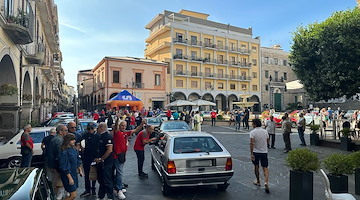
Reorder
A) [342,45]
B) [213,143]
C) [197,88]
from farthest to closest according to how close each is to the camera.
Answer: [197,88] → [342,45] → [213,143]

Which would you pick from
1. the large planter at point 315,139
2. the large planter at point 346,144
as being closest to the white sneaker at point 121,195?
the large planter at point 346,144

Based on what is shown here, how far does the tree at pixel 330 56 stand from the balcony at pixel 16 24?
12.4 meters

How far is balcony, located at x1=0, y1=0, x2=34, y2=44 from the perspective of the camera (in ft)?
33.3

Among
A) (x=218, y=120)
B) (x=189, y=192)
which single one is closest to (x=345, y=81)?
(x=189, y=192)

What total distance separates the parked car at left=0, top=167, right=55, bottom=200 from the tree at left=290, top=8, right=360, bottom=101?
11078 mm

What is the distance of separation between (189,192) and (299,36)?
32.5 feet

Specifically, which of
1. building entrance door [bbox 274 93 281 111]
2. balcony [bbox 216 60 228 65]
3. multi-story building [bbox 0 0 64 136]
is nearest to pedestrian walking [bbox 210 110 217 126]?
multi-story building [bbox 0 0 64 136]

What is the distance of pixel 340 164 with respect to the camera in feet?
16.8

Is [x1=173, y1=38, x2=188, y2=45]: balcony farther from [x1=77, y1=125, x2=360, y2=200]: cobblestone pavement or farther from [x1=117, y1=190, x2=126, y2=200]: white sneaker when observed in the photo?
[x1=117, y1=190, x2=126, y2=200]: white sneaker

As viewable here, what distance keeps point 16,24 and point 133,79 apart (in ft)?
93.6

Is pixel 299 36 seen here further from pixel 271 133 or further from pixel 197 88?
pixel 197 88

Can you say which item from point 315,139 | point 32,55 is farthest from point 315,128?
point 32,55

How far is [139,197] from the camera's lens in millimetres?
5828

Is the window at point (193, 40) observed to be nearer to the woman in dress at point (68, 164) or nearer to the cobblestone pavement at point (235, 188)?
the cobblestone pavement at point (235, 188)
